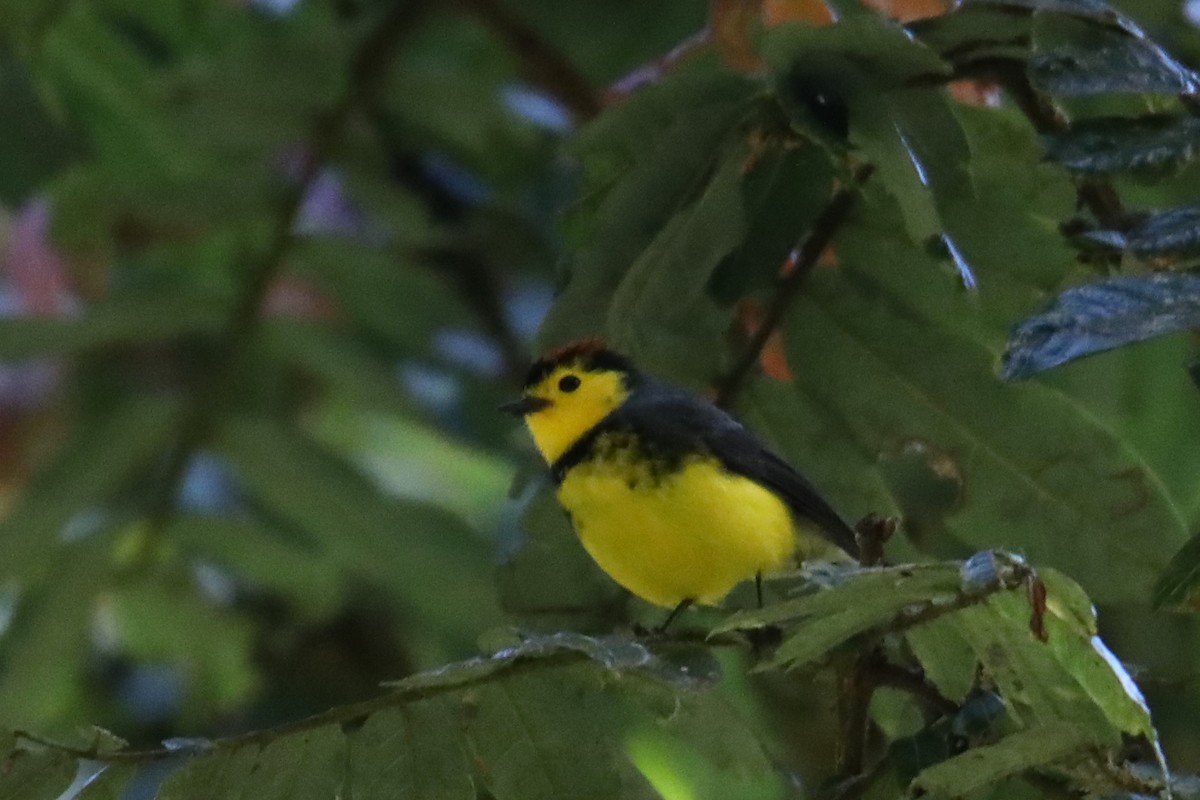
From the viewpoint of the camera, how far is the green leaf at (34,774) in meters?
0.90

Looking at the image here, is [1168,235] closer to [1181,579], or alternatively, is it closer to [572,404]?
[1181,579]

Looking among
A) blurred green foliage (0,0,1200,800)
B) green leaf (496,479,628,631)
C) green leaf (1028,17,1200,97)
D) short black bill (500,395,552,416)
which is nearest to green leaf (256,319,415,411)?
blurred green foliage (0,0,1200,800)

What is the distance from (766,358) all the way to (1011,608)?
57 centimetres

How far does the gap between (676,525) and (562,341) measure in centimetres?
16

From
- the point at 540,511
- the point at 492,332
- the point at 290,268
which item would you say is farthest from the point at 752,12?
the point at 492,332

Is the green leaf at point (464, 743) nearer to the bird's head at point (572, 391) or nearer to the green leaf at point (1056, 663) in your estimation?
the green leaf at point (1056, 663)

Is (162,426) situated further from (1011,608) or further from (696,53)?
(1011,608)

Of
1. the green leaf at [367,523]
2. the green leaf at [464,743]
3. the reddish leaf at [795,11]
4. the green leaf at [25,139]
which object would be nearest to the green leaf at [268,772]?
the green leaf at [464,743]

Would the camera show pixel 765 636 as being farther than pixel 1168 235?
Yes

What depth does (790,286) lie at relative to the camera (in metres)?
1.29

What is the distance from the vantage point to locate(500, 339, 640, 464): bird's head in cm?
139

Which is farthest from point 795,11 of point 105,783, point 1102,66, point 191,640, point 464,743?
point 191,640

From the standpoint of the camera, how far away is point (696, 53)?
150 cm

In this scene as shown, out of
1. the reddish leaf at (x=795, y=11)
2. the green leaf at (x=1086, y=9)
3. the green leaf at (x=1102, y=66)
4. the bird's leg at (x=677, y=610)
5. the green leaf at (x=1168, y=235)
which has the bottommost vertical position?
the bird's leg at (x=677, y=610)
